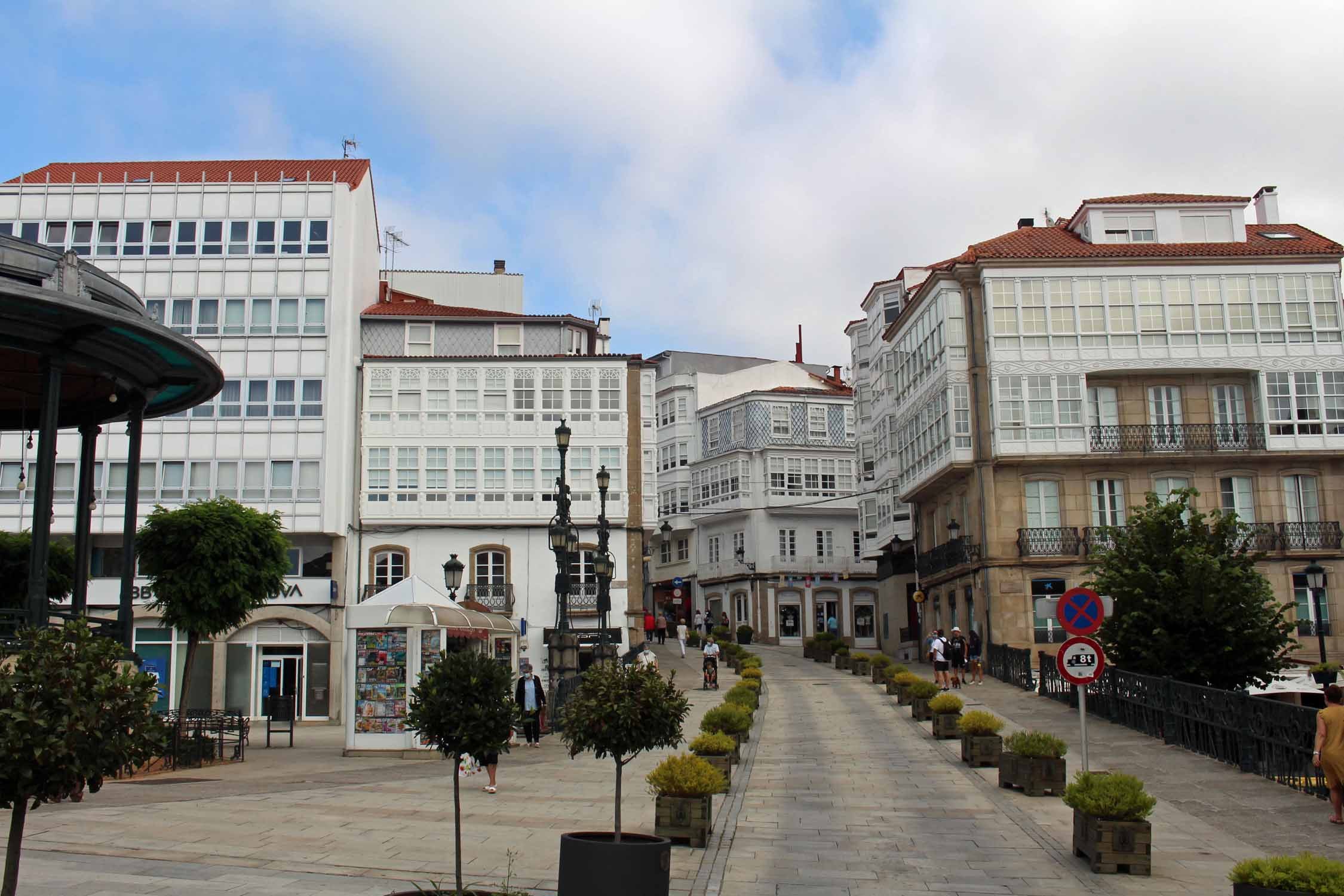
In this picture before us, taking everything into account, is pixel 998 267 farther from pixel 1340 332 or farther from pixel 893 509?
pixel 893 509

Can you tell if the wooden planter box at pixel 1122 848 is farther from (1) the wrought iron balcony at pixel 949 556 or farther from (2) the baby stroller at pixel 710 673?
(1) the wrought iron balcony at pixel 949 556

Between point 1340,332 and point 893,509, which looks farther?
point 893,509

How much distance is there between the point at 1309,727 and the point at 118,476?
37.8 meters

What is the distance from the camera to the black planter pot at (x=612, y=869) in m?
8.73

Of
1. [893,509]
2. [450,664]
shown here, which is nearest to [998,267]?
[893,509]

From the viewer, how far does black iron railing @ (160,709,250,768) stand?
21.2 meters

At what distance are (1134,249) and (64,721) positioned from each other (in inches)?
1624

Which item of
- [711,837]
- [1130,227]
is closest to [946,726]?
[711,837]

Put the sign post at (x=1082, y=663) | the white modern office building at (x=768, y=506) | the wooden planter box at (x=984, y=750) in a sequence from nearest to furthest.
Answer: the sign post at (x=1082, y=663), the wooden planter box at (x=984, y=750), the white modern office building at (x=768, y=506)

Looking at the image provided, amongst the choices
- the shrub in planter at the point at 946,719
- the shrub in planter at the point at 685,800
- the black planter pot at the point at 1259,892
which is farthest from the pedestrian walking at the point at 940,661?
the black planter pot at the point at 1259,892

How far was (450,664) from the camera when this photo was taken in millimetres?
10086

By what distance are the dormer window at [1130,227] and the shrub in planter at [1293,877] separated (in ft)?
128

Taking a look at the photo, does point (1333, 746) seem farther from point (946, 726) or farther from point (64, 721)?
point (64, 721)

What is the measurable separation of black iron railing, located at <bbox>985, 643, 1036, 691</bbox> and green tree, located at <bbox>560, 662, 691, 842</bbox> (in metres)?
22.4
